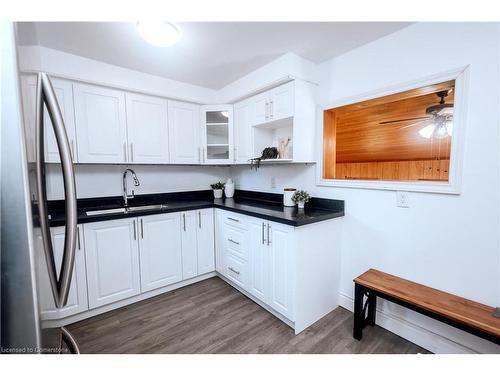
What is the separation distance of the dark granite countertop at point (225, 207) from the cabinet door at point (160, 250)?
11 centimetres

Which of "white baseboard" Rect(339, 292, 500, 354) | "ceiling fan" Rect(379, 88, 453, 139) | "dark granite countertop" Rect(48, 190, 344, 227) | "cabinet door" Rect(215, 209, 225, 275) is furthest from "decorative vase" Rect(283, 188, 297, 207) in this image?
"ceiling fan" Rect(379, 88, 453, 139)

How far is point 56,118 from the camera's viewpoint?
2.49 ft

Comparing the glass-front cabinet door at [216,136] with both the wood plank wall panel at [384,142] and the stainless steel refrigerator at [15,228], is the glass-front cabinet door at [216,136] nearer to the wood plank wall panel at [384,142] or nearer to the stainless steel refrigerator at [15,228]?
the wood plank wall panel at [384,142]

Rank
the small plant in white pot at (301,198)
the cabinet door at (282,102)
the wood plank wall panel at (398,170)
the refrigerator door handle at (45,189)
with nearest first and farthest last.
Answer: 1. the refrigerator door handle at (45,189)
2. the cabinet door at (282,102)
3. the small plant in white pot at (301,198)
4. the wood plank wall panel at (398,170)

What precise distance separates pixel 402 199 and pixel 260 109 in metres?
1.54

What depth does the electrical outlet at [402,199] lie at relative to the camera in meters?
1.57

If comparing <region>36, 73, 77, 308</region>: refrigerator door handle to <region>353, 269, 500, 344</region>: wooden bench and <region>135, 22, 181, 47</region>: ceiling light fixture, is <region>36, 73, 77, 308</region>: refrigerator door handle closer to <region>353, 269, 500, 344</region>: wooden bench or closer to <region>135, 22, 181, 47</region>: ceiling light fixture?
<region>135, 22, 181, 47</region>: ceiling light fixture

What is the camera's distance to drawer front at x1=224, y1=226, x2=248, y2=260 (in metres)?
2.12

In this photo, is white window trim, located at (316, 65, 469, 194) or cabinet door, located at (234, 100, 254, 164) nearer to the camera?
white window trim, located at (316, 65, 469, 194)

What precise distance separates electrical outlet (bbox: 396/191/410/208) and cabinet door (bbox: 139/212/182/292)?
201 centimetres

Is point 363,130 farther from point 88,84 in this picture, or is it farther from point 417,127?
point 88,84

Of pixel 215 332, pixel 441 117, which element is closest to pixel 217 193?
pixel 215 332

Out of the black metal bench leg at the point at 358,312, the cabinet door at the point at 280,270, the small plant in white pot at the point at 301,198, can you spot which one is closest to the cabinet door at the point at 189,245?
the cabinet door at the point at 280,270

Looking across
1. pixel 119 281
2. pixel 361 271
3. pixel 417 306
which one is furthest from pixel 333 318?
pixel 119 281
